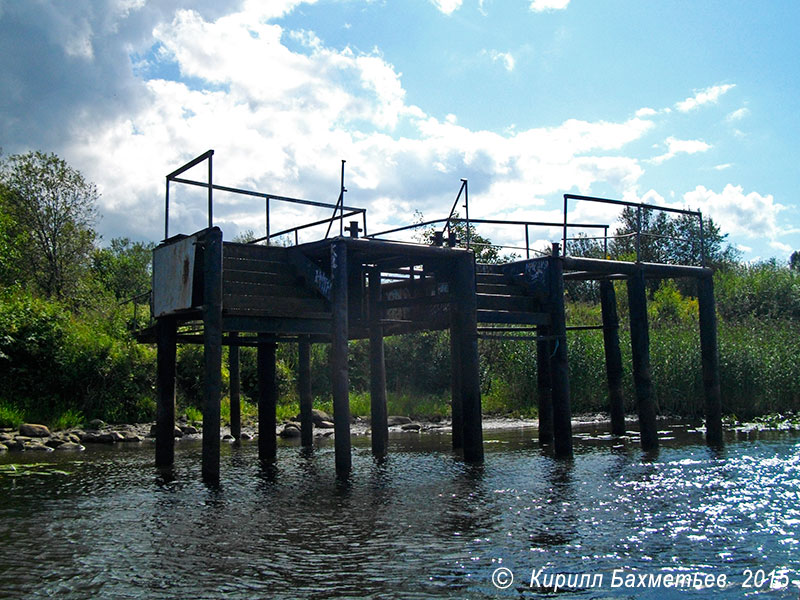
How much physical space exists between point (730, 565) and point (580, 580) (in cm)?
196

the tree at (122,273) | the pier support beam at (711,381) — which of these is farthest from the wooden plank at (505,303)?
the tree at (122,273)

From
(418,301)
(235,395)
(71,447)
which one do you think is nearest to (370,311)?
(418,301)

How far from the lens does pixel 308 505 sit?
1296 cm

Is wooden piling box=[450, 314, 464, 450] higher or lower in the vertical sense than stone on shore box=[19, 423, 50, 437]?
higher

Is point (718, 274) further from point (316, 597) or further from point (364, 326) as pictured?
point (316, 597)

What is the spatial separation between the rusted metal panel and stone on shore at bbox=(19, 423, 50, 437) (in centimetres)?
1097

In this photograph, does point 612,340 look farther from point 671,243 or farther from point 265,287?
point 671,243

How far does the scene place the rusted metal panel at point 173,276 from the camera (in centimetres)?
1524

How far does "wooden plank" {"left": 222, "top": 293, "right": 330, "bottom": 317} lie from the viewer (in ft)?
48.9

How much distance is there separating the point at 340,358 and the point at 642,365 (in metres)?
8.30

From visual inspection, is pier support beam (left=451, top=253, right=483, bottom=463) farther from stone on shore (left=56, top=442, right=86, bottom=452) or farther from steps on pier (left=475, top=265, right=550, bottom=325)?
stone on shore (left=56, top=442, right=86, bottom=452)

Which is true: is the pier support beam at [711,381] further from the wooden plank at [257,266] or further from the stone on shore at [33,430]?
the stone on shore at [33,430]

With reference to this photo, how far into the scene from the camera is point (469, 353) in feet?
53.7

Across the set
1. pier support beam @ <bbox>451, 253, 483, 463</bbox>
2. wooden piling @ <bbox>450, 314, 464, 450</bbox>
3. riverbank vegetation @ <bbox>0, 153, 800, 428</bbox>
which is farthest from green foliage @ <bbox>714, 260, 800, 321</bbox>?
pier support beam @ <bbox>451, 253, 483, 463</bbox>
